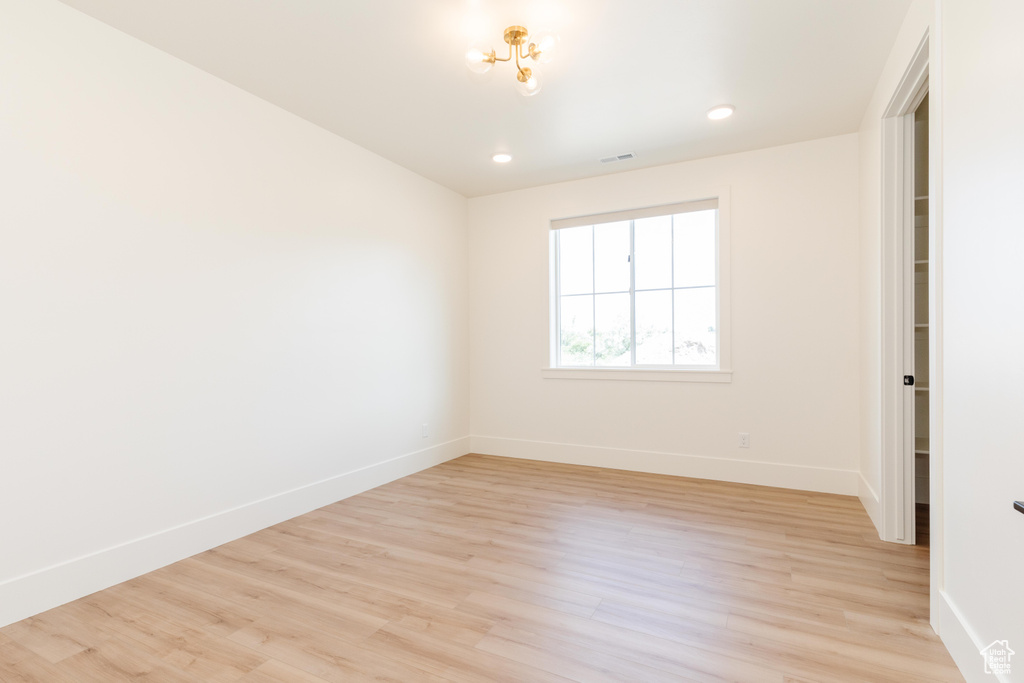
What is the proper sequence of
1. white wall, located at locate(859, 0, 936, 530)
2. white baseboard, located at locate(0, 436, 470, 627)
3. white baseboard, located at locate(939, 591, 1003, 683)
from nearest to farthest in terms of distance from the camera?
white baseboard, located at locate(939, 591, 1003, 683) < white baseboard, located at locate(0, 436, 470, 627) < white wall, located at locate(859, 0, 936, 530)

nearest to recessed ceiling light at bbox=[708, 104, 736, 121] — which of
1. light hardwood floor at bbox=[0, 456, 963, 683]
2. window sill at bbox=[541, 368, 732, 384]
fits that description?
window sill at bbox=[541, 368, 732, 384]

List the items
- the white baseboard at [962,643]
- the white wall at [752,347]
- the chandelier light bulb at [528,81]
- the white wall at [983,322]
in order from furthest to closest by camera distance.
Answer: the white wall at [752,347]
the chandelier light bulb at [528,81]
the white baseboard at [962,643]
the white wall at [983,322]

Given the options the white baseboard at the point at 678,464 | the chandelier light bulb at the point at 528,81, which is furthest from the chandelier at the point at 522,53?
the white baseboard at the point at 678,464

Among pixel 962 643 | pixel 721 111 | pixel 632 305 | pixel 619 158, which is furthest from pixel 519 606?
pixel 619 158

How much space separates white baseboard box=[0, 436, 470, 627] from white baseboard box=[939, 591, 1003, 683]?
342cm

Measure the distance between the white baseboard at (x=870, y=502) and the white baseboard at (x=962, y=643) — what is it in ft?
3.71

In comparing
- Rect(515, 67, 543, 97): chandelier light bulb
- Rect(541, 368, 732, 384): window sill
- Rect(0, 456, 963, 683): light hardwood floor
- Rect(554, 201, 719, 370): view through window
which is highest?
Rect(515, 67, 543, 97): chandelier light bulb

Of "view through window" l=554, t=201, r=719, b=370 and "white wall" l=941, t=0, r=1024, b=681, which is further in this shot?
"view through window" l=554, t=201, r=719, b=370

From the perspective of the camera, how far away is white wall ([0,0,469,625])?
2.12m

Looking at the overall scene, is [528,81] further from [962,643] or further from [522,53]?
[962,643]

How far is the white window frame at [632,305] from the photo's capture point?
161 inches

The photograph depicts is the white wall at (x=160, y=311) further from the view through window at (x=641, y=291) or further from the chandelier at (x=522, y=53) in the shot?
the view through window at (x=641, y=291)

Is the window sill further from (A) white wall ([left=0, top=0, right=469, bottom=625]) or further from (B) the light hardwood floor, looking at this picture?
(A) white wall ([left=0, top=0, right=469, bottom=625])

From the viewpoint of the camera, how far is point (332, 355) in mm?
3619
